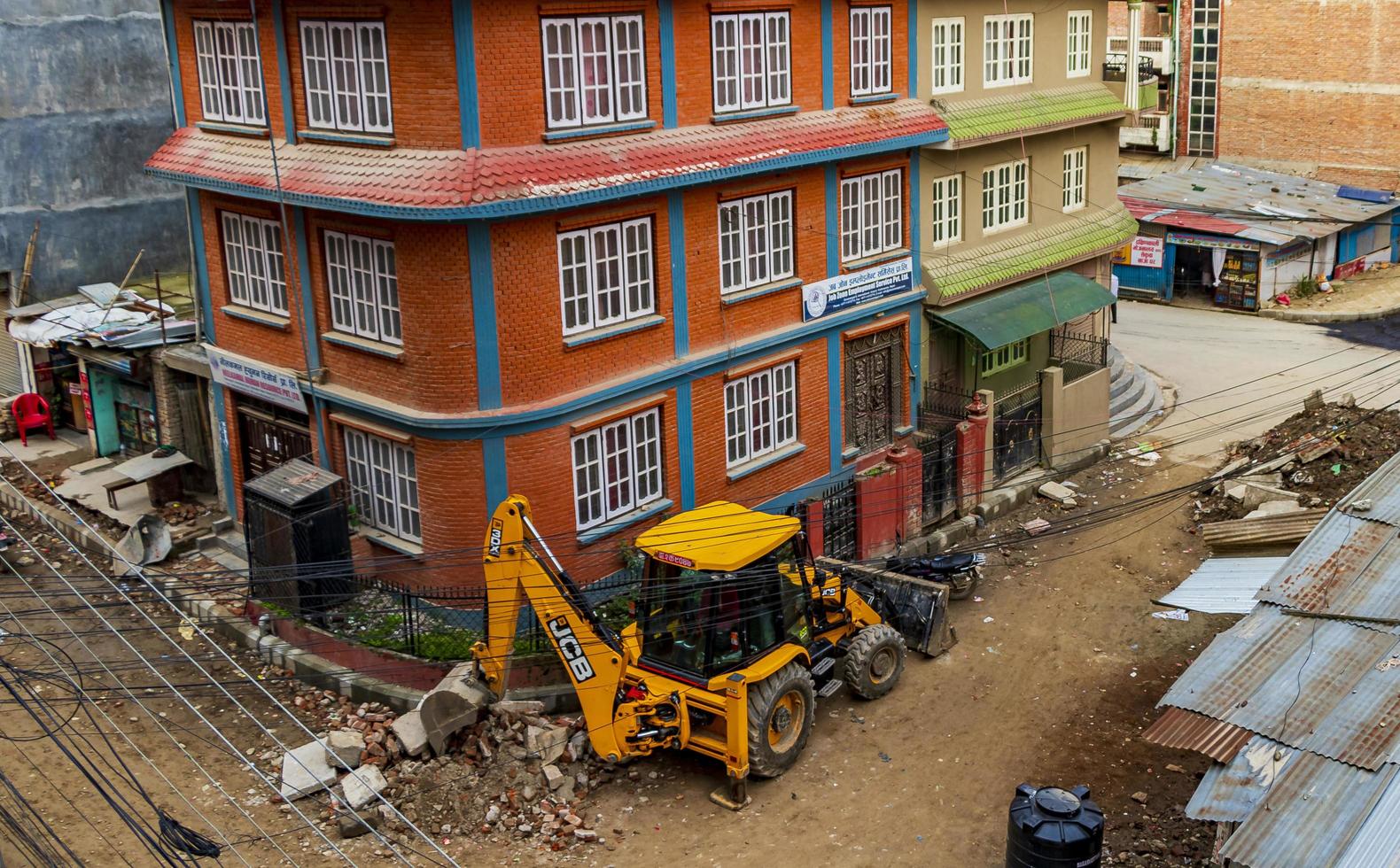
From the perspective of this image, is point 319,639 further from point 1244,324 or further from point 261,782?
point 1244,324

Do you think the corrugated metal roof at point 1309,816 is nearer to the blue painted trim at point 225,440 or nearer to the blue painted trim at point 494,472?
the blue painted trim at point 494,472

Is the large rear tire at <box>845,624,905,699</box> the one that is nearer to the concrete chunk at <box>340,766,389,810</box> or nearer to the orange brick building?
the orange brick building

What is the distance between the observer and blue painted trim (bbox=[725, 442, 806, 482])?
2316cm

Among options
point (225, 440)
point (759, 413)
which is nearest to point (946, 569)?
point (759, 413)

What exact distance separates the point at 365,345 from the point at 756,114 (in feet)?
23.8

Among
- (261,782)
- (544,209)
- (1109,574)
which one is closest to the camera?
(261,782)

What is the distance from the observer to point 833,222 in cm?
2431

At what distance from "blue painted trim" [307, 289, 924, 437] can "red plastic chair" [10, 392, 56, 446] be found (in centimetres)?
1159

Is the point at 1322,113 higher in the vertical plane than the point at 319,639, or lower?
higher

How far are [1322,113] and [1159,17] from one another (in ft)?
23.4

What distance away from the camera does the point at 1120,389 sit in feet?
105

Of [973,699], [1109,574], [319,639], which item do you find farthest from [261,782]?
[1109,574]

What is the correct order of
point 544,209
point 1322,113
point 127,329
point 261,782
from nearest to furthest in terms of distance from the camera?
point 261,782 → point 544,209 → point 127,329 → point 1322,113

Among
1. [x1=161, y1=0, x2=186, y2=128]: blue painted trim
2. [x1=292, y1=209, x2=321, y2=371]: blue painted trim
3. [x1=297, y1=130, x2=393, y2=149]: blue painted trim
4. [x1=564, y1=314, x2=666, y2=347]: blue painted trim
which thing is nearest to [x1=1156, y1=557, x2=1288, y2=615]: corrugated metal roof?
[x1=564, y1=314, x2=666, y2=347]: blue painted trim
